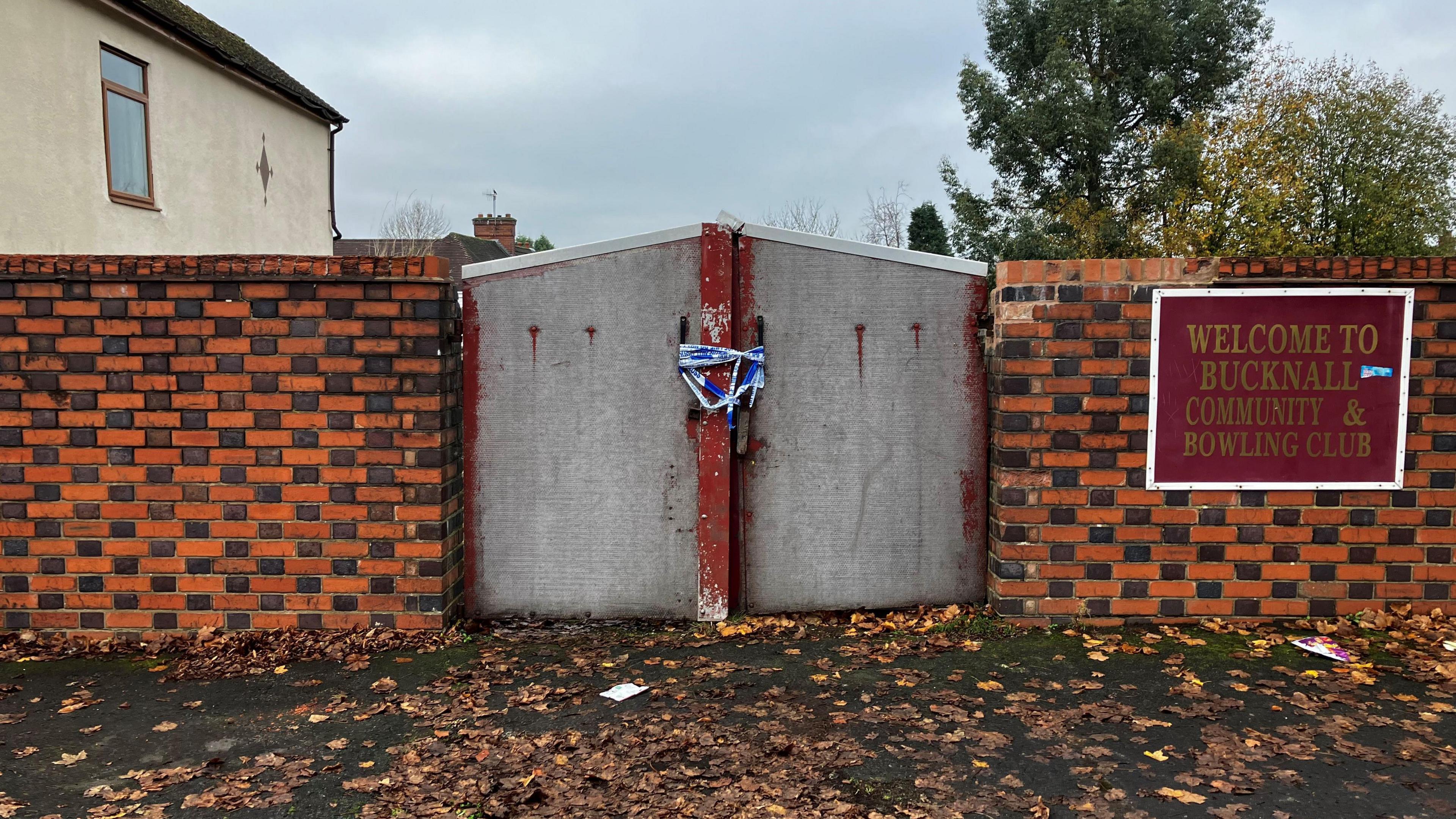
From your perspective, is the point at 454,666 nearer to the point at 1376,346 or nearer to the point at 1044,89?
the point at 1376,346

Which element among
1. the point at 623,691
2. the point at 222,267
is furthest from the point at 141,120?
the point at 623,691

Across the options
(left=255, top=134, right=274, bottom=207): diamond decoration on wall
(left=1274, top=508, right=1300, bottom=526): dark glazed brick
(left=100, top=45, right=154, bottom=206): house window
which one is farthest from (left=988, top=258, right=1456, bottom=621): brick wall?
(left=255, top=134, right=274, bottom=207): diamond decoration on wall

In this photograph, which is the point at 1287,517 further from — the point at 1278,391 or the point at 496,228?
the point at 496,228

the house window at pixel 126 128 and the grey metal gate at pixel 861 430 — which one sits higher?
the house window at pixel 126 128

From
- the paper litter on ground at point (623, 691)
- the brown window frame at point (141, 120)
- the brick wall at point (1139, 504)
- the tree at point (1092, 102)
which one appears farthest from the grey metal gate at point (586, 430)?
the tree at point (1092, 102)

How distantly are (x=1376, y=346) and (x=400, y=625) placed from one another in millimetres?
5016

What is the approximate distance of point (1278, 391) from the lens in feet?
13.8

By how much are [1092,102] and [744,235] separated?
24336mm

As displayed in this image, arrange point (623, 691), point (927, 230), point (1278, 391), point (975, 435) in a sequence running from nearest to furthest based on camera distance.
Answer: point (623, 691), point (1278, 391), point (975, 435), point (927, 230)

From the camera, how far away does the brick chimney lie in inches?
1262

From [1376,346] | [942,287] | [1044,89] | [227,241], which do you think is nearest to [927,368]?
[942,287]

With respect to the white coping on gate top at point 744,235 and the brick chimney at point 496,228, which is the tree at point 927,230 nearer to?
the brick chimney at point 496,228

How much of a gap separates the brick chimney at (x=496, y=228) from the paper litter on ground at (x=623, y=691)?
30.1 m

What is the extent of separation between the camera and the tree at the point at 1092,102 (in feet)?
81.5
